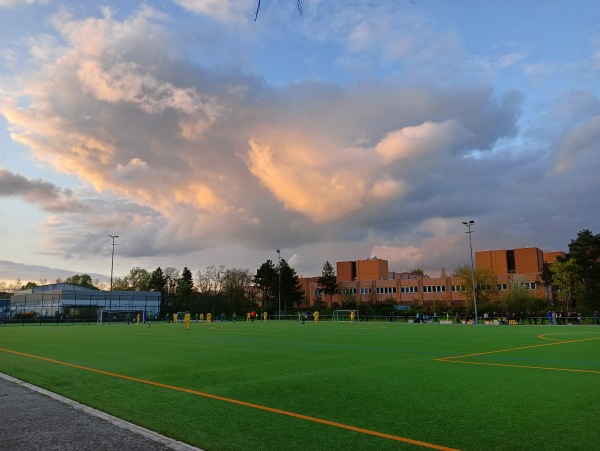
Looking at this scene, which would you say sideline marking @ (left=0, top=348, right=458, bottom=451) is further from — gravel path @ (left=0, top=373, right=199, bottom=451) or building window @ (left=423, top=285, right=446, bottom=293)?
building window @ (left=423, top=285, right=446, bottom=293)

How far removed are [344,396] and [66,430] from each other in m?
4.71

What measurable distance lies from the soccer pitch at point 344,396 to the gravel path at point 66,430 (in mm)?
330

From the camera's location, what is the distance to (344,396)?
8.81 metres

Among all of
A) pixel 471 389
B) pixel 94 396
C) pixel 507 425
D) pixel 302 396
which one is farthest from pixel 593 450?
pixel 94 396

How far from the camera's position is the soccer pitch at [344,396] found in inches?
241

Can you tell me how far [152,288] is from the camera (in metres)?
128

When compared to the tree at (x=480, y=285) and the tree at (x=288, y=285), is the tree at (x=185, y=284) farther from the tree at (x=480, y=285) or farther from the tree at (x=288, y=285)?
the tree at (x=480, y=285)

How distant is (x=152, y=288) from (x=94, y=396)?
125 m

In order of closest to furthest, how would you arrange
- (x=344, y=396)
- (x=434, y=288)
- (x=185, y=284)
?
(x=344, y=396), (x=434, y=288), (x=185, y=284)

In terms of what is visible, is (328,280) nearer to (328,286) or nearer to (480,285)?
(328,286)

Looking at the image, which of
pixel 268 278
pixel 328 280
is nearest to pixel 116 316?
pixel 268 278

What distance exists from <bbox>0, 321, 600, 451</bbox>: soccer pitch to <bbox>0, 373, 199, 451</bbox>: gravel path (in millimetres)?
330

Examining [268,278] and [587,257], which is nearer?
[587,257]

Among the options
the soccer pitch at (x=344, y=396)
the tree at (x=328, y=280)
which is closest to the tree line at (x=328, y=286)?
the tree at (x=328, y=280)
